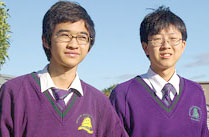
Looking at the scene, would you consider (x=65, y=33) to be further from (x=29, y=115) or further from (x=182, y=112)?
(x=182, y=112)

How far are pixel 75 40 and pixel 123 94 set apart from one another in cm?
111

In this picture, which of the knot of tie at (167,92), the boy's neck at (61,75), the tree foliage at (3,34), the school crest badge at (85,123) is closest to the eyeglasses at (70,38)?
the boy's neck at (61,75)

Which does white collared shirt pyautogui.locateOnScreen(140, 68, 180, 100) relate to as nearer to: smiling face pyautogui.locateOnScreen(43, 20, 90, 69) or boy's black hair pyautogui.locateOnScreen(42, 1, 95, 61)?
boy's black hair pyautogui.locateOnScreen(42, 1, 95, 61)

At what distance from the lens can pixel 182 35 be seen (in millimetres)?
4520

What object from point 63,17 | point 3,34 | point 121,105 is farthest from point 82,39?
point 3,34

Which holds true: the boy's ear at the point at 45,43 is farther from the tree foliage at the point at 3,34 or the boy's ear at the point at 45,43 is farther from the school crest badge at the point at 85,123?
the tree foliage at the point at 3,34

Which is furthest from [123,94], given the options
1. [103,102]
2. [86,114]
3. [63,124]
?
[63,124]

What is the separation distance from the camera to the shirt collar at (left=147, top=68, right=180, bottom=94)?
4441 mm

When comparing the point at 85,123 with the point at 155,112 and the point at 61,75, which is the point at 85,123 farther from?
the point at 155,112

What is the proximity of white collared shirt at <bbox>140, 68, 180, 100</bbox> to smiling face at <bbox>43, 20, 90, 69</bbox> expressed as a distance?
44.8 inches

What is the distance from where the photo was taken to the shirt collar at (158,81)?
444cm

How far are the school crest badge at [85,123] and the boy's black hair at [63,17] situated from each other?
751mm

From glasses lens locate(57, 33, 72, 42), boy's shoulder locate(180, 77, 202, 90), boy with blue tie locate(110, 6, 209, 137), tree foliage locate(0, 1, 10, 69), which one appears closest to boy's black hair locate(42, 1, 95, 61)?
glasses lens locate(57, 33, 72, 42)

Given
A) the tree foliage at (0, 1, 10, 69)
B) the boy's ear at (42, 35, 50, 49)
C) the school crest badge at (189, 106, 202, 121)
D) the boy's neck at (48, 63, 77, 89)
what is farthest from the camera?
the tree foliage at (0, 1, 10, 69)
